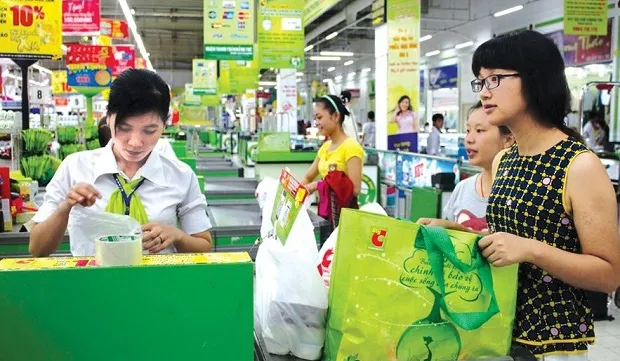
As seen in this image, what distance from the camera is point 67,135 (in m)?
9.12

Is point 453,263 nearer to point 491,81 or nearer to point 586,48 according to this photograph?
point 491,81

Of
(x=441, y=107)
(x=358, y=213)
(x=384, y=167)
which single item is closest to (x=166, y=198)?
(x=358, y=213)

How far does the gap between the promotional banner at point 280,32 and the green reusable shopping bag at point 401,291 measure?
12007 millimetres

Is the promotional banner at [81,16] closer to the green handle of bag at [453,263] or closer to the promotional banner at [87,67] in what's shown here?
the promotional banner at [87,67]

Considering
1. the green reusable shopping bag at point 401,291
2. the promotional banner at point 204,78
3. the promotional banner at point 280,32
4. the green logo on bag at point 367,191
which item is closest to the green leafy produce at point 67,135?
the green logo on bag at point 367,191

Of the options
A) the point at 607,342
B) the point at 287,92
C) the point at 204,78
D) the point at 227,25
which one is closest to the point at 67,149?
the point at 227,25

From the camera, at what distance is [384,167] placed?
9.90 metres

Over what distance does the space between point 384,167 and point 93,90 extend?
22.3ft

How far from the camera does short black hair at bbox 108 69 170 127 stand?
188 centimetres

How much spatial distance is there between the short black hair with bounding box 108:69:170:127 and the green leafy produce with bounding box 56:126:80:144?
25.1ft

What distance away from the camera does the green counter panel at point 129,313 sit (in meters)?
1.18

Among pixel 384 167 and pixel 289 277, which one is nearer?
pixel 289 277

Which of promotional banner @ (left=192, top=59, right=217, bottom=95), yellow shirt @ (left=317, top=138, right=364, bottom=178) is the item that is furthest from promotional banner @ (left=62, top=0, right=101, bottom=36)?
promotional banner @ (left=192, top=59, right=217, bottom=95)

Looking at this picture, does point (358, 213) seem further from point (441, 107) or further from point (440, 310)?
point (441, 107)
